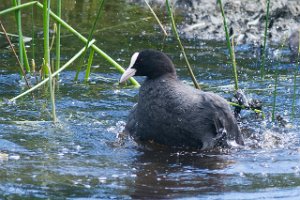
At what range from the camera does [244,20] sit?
38.2 feet

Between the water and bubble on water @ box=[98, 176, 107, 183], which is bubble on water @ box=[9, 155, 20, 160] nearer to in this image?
the water

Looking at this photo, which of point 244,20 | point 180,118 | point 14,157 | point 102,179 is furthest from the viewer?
point 244,20

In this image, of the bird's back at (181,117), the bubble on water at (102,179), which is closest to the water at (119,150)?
the bubble on water at (102,179)

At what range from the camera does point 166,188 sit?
5.42 metres

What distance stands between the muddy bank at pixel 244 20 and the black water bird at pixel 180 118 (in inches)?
161

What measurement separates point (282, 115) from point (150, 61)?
1426 mm

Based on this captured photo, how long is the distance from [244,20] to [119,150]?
5548mm

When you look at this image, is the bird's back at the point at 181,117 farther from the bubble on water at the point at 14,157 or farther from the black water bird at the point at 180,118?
the bubble on water at the point at 14,157

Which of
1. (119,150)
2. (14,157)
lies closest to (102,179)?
(14,157)

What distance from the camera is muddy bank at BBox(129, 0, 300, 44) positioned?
11.0m

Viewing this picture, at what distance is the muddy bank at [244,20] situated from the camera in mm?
11016

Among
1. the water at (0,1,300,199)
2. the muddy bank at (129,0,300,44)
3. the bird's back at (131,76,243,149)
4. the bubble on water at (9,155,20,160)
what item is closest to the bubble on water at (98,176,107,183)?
the water at (0,1,300,199)

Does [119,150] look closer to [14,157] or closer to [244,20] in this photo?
[14,157]

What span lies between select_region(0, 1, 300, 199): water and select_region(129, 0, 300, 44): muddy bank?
1.05 m
